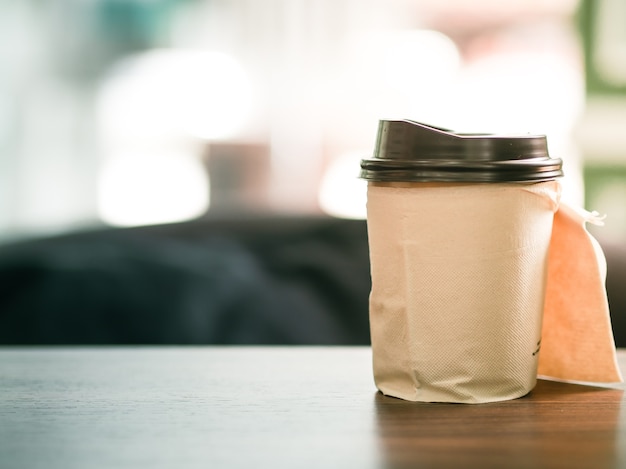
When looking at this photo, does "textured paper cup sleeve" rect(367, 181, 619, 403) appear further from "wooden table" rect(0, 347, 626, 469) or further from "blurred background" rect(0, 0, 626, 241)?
"blurred background" rect(0, 0, 626, 241)

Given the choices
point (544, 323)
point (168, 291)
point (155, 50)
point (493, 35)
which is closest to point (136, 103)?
point (155, 50)

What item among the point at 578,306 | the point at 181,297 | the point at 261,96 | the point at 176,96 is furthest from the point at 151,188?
the point at 578,306

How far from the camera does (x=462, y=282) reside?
67cm

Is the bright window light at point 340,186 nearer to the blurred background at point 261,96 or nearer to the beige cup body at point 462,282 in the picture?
the blurred background at point 261,96

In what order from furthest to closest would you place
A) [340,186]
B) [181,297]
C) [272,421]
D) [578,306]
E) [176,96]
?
[176,96] < [340,186] < [181,297] < [578,306] < [272,421]

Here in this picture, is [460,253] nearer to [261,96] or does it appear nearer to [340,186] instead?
[340,186]

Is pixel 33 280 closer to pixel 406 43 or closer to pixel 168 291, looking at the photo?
pixel 168 291

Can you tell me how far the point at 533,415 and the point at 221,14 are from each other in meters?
4.26

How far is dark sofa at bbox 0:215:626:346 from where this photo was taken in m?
1.64

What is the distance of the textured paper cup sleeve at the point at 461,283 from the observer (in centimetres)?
67

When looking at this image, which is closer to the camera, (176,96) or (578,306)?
(578,306)

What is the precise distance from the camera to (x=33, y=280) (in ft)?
5.53

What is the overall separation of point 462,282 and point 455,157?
93 mm

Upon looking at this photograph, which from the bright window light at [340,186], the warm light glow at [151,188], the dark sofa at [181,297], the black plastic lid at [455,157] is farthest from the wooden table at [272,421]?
the warm light glow at [151,188]
